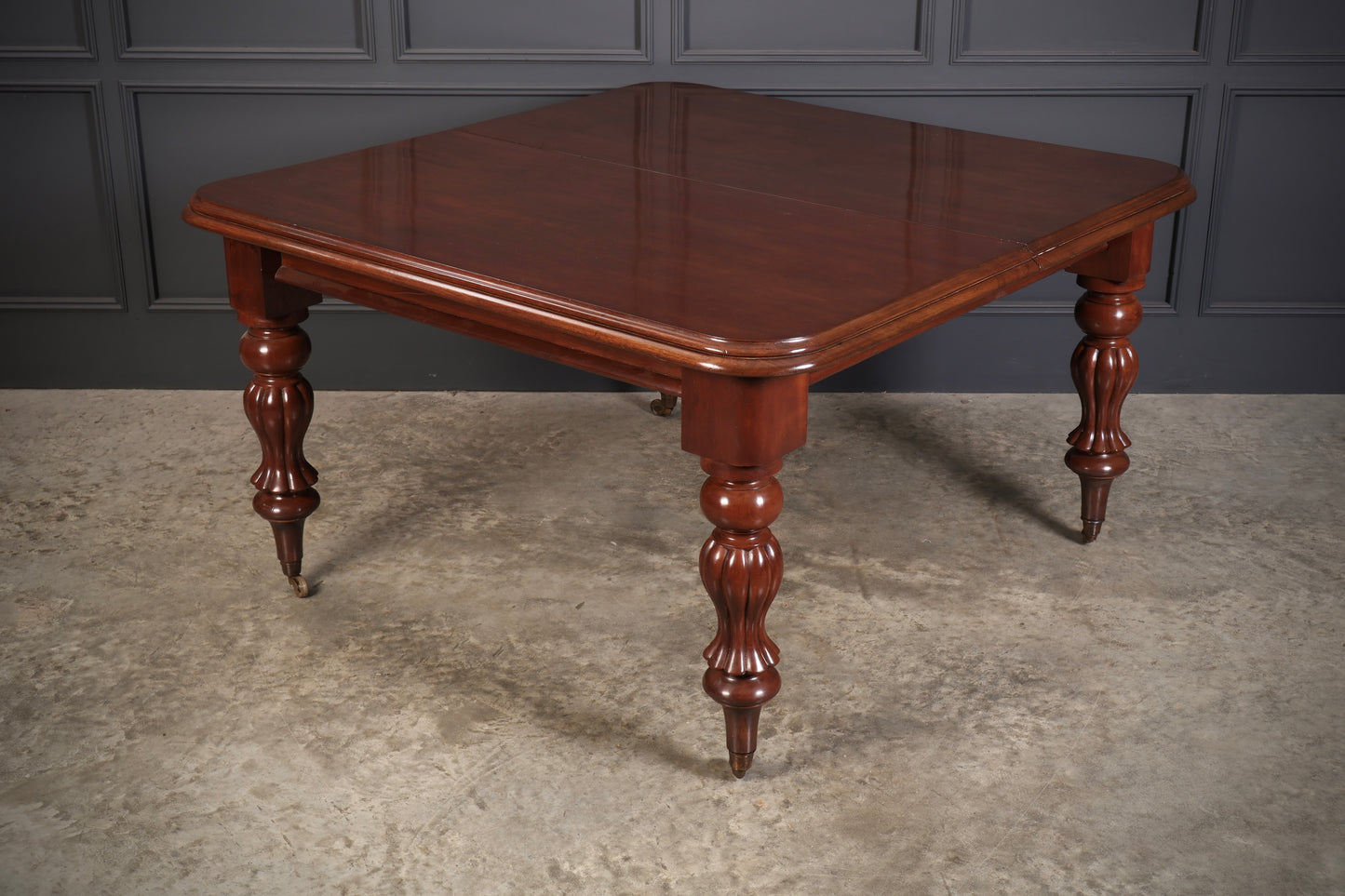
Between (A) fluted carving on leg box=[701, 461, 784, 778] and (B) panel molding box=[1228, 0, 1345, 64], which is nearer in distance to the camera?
(A) fluted carving on leg box=[701, 461, 784, 778]

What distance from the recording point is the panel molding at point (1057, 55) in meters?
3.28

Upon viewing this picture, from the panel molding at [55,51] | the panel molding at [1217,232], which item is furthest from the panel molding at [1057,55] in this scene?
the panel molding at [55,51]

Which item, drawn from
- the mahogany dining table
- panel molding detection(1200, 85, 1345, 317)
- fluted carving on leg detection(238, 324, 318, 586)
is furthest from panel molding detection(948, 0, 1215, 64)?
fluted carving on leg detection(238, 324, 318, 586)

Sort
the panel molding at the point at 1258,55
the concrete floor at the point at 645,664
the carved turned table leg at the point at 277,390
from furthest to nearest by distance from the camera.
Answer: the panel molding at the point at 1258,55
the carved turned table leg at the point at 277,390
the concrete floor at the point at 645,664

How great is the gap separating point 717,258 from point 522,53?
1570mm

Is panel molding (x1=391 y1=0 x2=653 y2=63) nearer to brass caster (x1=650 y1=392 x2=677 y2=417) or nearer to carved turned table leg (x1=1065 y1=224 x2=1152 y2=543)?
brass caster (x1=650 y1=392 x2=677 y2=417)

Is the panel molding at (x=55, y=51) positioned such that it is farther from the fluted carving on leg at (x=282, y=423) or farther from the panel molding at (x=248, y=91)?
the fluted carving on leg at (x=282, y=423)

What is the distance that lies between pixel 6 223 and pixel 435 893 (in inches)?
96.2

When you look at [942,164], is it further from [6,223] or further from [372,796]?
[6,223]

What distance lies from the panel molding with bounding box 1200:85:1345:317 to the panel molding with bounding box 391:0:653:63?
1.46 meters

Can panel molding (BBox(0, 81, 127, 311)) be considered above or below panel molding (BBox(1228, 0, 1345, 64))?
below

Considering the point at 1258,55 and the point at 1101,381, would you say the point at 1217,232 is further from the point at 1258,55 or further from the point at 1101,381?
the point at 1101,381

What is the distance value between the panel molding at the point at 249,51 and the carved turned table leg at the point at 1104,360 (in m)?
1.83

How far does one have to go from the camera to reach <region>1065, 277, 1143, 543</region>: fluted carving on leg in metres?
2.61
